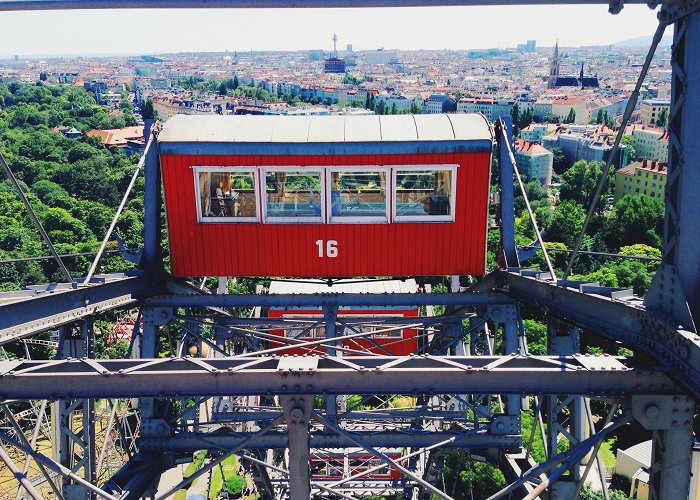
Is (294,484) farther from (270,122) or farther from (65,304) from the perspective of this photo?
(270,122)

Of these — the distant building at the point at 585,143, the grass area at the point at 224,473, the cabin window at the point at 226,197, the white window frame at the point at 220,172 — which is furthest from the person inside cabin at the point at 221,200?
the distant building at the point at 585,143

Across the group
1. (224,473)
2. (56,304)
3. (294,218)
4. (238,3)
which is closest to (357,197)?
(294,218)

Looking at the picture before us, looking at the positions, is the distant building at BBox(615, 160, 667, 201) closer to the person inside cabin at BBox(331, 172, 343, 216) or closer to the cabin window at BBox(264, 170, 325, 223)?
the person inside cabin at BBox(331, 172, 343, 216)

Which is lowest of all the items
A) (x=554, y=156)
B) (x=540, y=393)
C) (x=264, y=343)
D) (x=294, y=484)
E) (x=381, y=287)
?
A: (x=554, y=156)

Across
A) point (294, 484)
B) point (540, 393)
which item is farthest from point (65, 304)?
point (540, 393)

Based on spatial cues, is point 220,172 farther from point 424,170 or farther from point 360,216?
point 424,170

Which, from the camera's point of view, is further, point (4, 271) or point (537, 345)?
point (4, 271)

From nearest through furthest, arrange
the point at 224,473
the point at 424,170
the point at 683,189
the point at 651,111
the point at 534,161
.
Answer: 1. the point at 683,189
2. the point at 424,170
3. the point at 224,473
4. the point at 534,161
5. the point at 651,111
